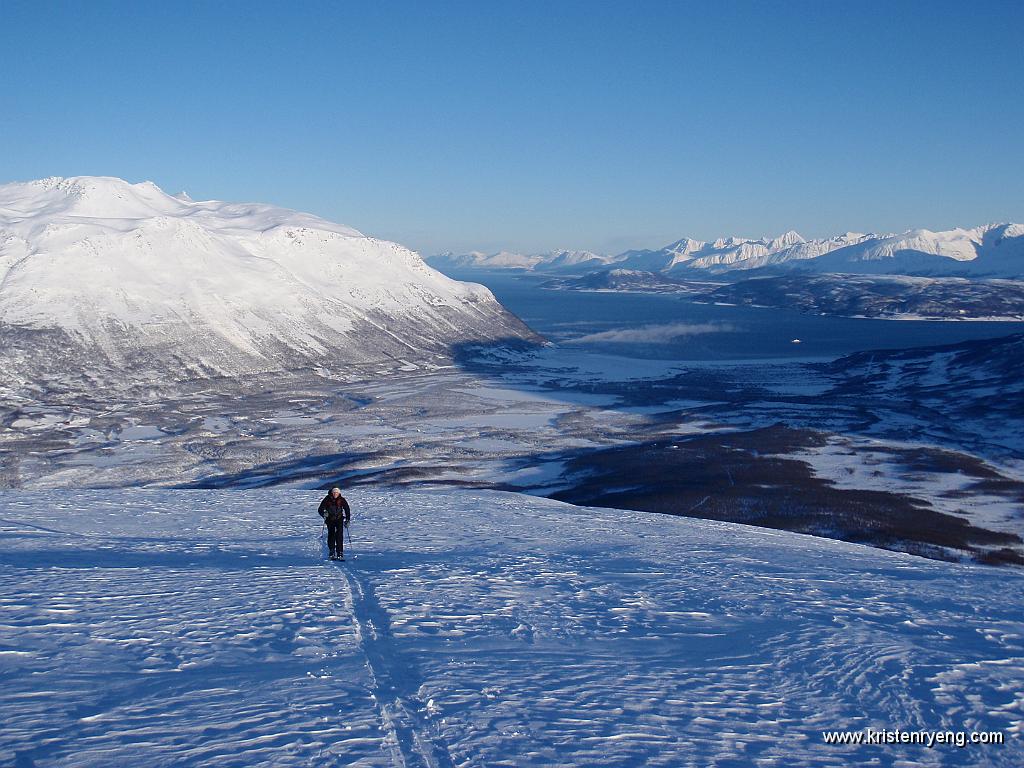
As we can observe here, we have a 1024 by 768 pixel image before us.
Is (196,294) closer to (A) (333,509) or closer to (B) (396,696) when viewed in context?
(A) (333,509)

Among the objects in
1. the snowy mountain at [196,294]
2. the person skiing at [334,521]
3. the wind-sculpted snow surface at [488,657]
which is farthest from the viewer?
the snowy mountain at [196,294]

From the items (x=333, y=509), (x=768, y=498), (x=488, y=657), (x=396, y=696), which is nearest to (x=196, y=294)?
(x=768, y=498)

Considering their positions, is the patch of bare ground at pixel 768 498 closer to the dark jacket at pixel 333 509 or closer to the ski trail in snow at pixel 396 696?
the dark jacket at pixel 333 509

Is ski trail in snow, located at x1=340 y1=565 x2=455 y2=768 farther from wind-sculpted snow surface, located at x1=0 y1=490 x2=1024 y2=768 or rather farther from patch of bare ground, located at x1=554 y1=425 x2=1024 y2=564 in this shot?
patch of bare ground, located at x1=554 y1=425 x2=1024 y2=564

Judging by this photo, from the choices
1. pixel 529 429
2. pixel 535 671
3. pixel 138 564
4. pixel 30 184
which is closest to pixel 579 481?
pixel 529 429

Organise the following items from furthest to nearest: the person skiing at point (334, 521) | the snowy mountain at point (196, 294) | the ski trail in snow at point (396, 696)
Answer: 1. the snowy mountain at point (196, 294)
2. the person skiing at point (334, 521)
3. the ski trail in snow at point (396, 696)

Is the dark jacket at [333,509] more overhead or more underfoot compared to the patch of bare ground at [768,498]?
more overhead

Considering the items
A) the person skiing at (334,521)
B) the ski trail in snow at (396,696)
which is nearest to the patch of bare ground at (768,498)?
the person skiing at (334,521)
